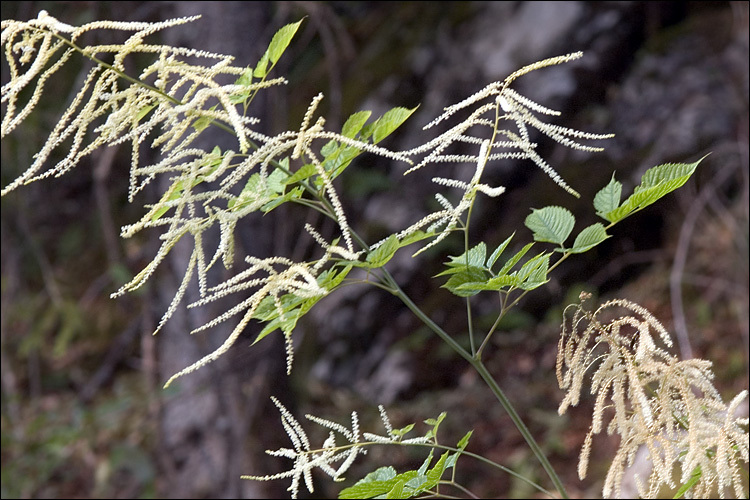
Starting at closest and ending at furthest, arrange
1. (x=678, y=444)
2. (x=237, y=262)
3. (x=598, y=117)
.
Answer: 1. (x=678, y=444)
2. (x=237, y=262)
3. (x=598, y=117)

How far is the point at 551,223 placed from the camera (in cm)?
108

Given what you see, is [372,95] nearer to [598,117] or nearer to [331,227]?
[331,227]

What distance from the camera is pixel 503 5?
3.85 meters

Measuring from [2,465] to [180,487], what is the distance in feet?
2.69

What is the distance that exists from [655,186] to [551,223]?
0.23m

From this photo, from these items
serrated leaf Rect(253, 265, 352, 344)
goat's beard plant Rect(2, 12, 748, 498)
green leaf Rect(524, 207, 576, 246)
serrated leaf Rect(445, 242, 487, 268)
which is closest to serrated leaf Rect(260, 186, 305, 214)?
goat's beard plant Rect(2, 12, 748, 498)

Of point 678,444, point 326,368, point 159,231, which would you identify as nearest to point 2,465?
point 159,231

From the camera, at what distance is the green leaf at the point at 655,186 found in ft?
2.88

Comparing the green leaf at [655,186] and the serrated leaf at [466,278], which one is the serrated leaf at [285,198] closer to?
the serrated leaf at [466,278]

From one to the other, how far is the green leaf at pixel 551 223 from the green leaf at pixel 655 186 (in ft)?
0.28

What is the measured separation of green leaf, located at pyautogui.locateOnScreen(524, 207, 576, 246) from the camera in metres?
1.05

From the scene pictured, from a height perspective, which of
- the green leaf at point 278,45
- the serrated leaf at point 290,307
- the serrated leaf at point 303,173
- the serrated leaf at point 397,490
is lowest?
the serrated leaf at point 397,490

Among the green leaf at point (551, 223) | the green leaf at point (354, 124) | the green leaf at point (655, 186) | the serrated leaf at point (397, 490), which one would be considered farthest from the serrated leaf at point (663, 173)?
the serrated leaf at point (397, 490)

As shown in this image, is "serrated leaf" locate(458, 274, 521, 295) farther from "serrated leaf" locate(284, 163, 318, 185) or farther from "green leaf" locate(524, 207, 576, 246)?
"serrated leaf" locate(284, 163, 318, 185)
